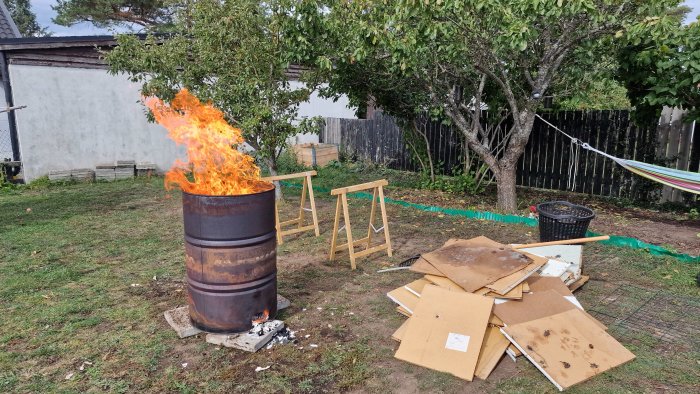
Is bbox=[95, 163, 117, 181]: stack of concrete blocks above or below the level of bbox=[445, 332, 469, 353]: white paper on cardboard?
above

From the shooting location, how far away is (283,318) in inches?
159

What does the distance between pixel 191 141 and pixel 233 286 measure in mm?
1271

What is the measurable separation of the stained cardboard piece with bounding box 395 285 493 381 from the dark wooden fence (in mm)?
6904

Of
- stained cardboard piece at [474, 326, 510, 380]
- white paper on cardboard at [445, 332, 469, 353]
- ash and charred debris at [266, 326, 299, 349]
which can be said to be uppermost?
white paper on cardboard at [445, 332, 469, 353]

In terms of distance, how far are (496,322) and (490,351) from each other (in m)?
0.29

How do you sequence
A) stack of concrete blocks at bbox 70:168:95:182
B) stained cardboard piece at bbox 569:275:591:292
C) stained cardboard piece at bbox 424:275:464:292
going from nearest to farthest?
1. stained cardboard piece at bbox 424:275:464:292
2. stained cardboard piece at bbox 569:275:591:292
3. stack of concrete blocks at bbox 70:168:95:182

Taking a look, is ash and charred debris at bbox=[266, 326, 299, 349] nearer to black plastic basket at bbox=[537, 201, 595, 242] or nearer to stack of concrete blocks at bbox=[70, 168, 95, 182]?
black plastic basket at bbox=[537, 201, 595, 242]

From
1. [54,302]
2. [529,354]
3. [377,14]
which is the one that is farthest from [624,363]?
[377,14]

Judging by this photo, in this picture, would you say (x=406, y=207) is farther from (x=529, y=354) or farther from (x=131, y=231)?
(x=529, y=354)

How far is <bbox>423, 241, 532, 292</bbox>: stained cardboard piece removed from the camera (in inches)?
154

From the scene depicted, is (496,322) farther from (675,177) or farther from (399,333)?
(675,177)

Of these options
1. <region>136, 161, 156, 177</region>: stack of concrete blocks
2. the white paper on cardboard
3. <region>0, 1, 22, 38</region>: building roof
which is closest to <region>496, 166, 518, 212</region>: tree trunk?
the white paper on cardboard

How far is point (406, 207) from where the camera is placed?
8.49 meters

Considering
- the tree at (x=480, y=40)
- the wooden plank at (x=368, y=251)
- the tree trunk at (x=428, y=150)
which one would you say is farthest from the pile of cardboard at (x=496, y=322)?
the tree trunk at (x=428, y=150)
